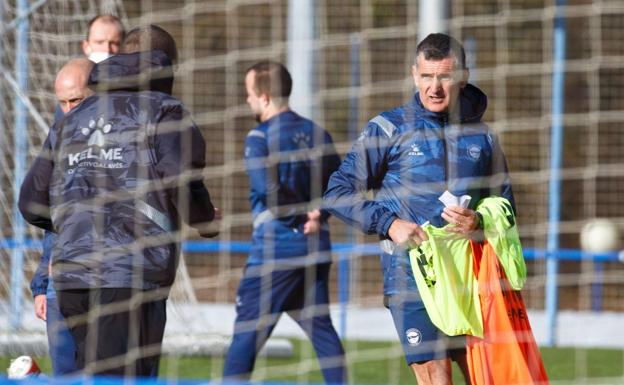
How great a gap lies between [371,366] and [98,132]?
396 cm

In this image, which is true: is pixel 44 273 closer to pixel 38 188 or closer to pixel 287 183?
pixel 38 188

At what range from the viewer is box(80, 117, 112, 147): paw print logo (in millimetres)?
4855

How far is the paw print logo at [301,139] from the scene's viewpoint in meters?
7.01

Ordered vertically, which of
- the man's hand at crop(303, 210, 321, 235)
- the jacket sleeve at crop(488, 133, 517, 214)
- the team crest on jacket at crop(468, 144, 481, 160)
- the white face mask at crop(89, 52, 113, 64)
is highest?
the white face mask at crop(89, 52, 113, 64)

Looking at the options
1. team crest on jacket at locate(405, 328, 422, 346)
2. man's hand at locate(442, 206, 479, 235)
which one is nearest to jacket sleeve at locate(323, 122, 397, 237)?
man's hand at locate(442, 206, 479, 235)

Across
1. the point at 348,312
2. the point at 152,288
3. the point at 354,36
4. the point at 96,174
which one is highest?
the point at 354,36

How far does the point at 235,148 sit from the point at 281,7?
144 centimetres

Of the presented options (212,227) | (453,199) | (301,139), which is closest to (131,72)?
(212,227)

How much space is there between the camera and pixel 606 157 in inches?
519

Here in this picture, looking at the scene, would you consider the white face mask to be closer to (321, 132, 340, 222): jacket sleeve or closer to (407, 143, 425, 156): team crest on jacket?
(321, 132, 340, 222): jacket sleeve

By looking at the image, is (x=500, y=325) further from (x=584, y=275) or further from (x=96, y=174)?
(x=584, y=275)

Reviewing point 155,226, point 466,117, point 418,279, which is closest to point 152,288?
point 155,226

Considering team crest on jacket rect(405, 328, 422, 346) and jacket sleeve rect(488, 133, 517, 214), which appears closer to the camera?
team crest on jacket rect(405, 328, 422, 346)

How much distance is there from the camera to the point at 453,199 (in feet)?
16.6
